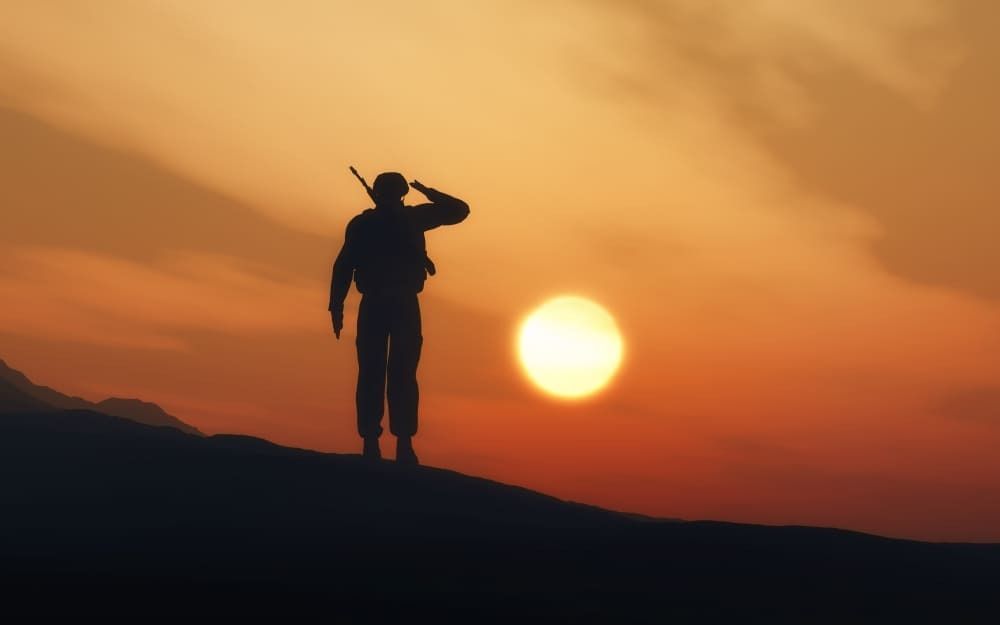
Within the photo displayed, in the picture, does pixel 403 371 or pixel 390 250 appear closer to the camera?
pixel 390 250

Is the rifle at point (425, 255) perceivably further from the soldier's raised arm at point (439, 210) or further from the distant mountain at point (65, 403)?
the distant mountain at point (65, 403)

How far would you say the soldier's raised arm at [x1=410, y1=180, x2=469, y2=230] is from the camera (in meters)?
22.1

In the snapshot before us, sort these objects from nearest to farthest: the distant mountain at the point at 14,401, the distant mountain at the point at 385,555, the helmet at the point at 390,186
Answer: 1. the distant mountain at the point at 385,555
2. the helmet at the point at 390,186
3. the distant mountain at the point at 14,401

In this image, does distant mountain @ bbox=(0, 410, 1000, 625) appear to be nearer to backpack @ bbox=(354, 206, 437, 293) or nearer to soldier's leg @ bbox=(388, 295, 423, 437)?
soldier's leg @ bbox=(388, 295, 423, 437)

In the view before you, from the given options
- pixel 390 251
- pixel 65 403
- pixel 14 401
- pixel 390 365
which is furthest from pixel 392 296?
pixel 65 403

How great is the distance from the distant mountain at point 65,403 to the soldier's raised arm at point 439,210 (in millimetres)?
18249

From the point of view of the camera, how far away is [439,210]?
2216 centimetres

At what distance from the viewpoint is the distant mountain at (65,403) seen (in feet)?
123

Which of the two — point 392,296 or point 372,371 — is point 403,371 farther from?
point 392,296

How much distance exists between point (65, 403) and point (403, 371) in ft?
144

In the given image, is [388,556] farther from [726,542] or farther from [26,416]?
[26,416]

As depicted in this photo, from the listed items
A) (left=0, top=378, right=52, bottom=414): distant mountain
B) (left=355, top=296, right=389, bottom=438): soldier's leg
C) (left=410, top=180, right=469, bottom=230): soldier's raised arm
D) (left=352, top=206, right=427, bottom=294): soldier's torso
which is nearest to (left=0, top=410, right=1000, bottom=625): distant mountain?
(left=355, top=296, right=389, bottom=438): soldier's leg

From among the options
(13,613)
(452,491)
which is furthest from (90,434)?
(13,613)

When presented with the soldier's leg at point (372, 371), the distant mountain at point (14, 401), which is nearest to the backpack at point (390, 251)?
the soldier's leg at point (372, 371)
